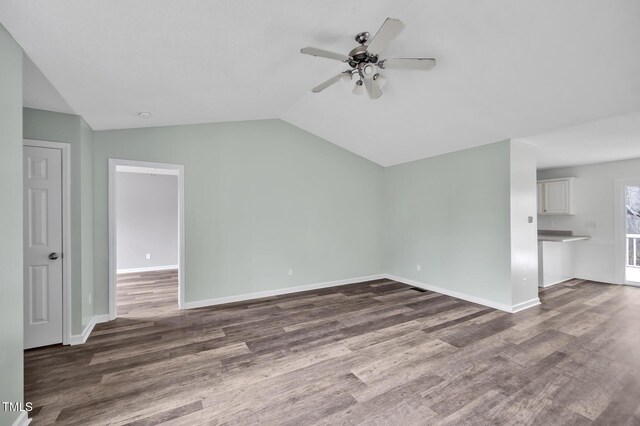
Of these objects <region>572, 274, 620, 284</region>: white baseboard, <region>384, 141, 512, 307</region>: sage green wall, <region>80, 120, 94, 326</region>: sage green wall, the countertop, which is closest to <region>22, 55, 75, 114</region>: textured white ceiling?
<region>80, 120, 94, 326</region>: sage green wall

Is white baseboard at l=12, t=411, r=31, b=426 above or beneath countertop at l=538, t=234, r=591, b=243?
beneath

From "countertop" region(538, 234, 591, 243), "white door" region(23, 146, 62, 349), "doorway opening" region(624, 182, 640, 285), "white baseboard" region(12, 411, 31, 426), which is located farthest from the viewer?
"doorway opening" region(624, 182, 640, 285)

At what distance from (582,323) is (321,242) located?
3.74 m

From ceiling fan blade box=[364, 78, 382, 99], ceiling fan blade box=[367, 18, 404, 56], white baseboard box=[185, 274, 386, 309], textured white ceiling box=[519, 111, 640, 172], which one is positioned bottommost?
white baseboard box=[185, 274, 386, 309]

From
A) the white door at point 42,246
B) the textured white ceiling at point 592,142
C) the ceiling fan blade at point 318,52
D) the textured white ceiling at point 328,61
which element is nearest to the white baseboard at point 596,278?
the textured white ceiling at point 592,142

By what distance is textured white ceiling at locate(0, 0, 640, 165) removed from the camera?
1.70 meters

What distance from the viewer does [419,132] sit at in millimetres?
4051

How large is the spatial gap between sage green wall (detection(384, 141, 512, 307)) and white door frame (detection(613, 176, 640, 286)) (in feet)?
10.3

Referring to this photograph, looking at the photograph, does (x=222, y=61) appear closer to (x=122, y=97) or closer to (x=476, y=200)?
(x=122, y=97)

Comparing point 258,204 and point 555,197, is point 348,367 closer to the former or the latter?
point 258,204

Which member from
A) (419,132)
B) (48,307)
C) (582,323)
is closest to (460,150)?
(419,132)

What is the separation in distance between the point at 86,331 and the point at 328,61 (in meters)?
3.99

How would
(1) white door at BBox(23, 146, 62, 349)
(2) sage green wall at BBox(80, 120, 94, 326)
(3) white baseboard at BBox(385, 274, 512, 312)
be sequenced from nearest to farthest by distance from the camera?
1. (1) white door at BBox(23, 146, 62, 349)
2. (2) sage green wall at BBox(80, 120, 94, 326)
3. (3) white baseboard at BBox(385, 274, 512, 312)

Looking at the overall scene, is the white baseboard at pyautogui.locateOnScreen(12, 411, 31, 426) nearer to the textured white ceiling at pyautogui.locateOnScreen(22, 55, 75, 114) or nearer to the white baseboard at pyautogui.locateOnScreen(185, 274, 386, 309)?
the white baseboard at pyautogui.locateOnScreen(185, 274, 386, 309)
